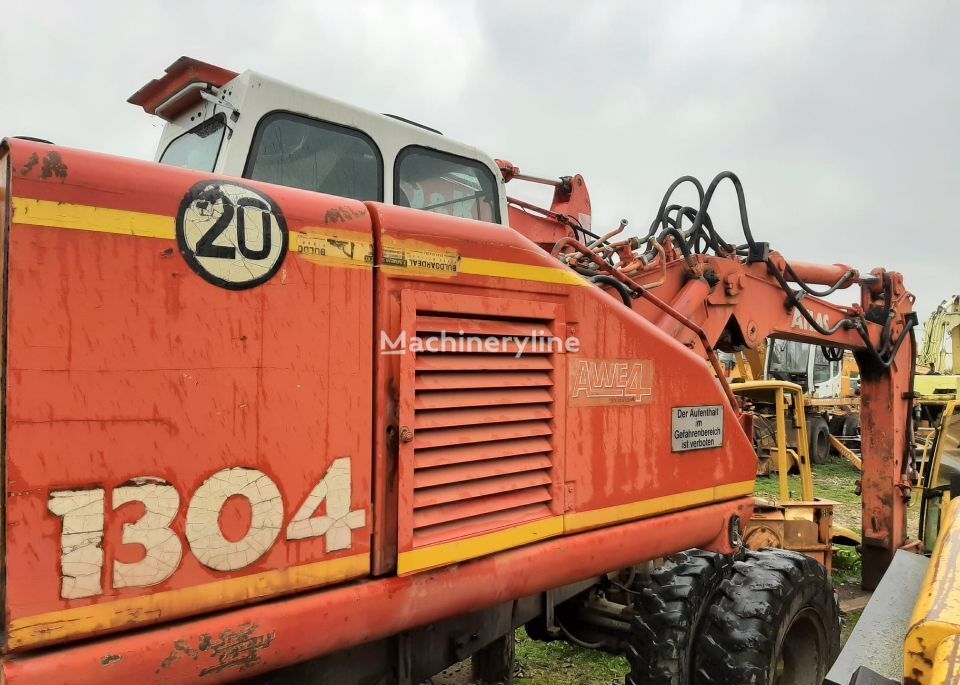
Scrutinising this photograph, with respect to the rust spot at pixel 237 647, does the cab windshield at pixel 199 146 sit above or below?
above

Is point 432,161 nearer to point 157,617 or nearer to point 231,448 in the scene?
point 231,448

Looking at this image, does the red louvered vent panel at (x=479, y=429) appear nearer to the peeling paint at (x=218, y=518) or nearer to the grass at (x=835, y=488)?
the peeling paint at (x=218, y=518)

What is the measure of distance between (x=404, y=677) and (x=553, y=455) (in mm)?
909

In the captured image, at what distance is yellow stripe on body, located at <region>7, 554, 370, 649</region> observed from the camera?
1387 millimetres

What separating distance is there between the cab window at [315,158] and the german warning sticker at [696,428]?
1.55 meters

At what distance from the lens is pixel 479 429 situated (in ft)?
7.11

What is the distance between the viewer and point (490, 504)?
2193mm

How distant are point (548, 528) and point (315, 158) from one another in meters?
1.69

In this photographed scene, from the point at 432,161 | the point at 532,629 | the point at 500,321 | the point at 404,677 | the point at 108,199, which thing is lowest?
the point at 532,629

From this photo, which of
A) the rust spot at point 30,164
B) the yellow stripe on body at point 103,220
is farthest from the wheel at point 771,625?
the rust spot at point 30,164

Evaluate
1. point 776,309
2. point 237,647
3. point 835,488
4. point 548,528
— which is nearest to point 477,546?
point 548,528

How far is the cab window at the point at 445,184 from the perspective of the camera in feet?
9.93

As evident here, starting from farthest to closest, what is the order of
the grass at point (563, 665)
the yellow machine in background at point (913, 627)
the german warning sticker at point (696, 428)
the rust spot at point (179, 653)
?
the grass at point (563, 665) < the german warning sticker at point (696, 428) < the yellow machine in background at point (913, 627) < the rust spot at point (179, 653)

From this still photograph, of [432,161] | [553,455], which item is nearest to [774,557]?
[553,455]
